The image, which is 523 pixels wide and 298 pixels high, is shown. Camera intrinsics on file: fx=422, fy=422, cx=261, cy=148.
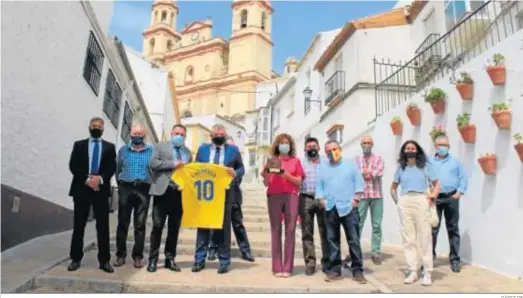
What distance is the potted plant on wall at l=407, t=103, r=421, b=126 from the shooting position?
6996 millimetres

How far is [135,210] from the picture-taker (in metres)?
4.91

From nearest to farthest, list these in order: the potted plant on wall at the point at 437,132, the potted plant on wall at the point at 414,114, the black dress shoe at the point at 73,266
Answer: the black dress shoe at the point at 73,266 → the potted plant on wall at the point at 437,132 → the potted plant on wall at the point at 414,114

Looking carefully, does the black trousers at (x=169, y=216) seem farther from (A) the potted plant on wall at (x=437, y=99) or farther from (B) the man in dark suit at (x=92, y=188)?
(A) the potted plant on wall at (x=437, y=99)

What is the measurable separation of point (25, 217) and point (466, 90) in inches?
240

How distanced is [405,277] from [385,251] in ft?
6.57

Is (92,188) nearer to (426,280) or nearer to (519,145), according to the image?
(426,280)

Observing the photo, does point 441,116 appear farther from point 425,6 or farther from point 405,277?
point 425,6

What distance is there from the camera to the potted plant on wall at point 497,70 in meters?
5.18

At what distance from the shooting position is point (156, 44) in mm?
56719

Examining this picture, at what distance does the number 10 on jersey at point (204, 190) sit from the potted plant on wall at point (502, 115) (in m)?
3.51

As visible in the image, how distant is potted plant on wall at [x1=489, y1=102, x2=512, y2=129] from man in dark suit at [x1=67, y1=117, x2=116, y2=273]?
4545 mm

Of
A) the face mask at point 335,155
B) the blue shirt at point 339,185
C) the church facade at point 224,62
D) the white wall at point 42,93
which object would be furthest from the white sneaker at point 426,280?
the church facade at point 224,62

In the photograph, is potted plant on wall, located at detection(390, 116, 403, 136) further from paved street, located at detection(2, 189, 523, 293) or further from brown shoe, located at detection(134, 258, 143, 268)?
brown shoe, located at detection(134, 258, 143, 268)

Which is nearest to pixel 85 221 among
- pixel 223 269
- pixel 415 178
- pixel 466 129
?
pixel 223 269
